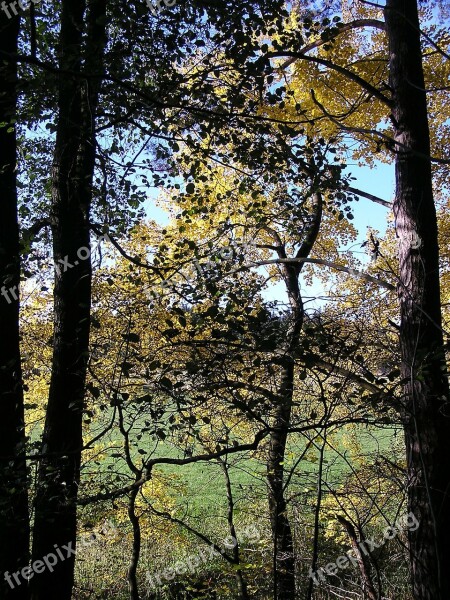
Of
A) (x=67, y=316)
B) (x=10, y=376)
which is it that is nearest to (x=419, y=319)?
(x=67, y=316)

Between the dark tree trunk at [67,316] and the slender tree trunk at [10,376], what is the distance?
0.45ft

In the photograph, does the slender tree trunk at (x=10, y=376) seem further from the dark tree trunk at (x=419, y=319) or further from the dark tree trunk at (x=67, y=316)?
the dark tree trunk at (x=419, y=319)

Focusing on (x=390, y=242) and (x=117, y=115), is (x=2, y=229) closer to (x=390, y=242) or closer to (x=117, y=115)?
(x=117, y=115)

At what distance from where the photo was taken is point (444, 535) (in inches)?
147

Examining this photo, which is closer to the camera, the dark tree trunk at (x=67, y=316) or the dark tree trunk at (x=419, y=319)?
the dark tree trunk at (x=67, y=316)

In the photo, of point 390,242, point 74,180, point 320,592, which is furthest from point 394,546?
point 74,180

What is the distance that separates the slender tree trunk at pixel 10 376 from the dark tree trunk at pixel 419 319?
8.44ft

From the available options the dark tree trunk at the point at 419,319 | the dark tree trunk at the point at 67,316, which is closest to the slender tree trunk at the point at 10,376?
the dark tree trunk at the point at 67,316

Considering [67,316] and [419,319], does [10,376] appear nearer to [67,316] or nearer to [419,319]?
[67,316]

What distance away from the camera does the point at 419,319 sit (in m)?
4.01

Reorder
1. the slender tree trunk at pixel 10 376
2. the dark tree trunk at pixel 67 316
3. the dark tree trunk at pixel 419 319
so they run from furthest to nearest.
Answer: the dark tree trunk at pixel 419 319, the dark tree trunk at pixel 67 316, the slender tree trunk at pixel 10 376

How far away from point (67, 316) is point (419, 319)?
2736 millimetres

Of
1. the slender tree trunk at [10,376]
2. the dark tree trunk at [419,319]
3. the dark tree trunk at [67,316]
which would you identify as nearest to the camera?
the slender tree trunk at [10,376]

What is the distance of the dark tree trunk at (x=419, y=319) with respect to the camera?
374 centimetres
